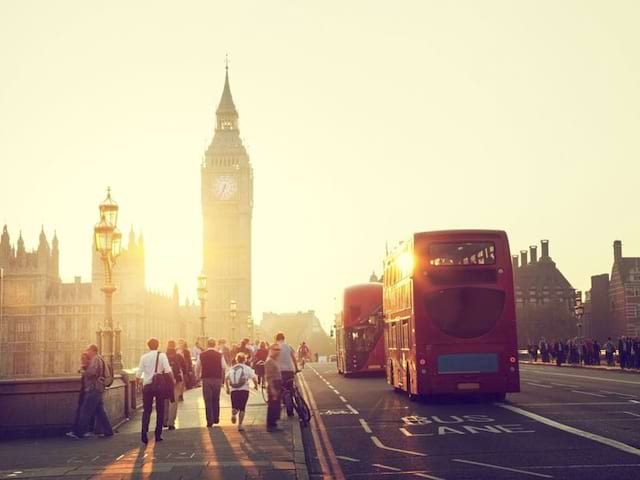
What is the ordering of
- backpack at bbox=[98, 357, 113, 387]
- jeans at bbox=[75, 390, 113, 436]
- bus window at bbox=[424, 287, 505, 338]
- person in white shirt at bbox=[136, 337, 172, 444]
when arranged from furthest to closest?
bus window at bbox=[424, 287, 505, 338] < backpack at bbox=[98, 357, 113, 387] < jeans at bbox=[75, 390, 113, 436] < person in white shirt at bbox=[136, 337, 172, 444]

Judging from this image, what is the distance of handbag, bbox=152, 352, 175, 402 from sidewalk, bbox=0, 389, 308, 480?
2.83 feet

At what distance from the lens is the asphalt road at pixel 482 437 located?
13.7 metres

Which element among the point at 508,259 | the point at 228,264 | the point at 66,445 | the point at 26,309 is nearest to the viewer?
the point at 66,445

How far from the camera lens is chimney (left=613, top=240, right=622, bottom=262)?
395ft

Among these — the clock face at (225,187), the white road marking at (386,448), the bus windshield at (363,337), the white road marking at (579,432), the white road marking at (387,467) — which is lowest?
the white road marking at (387,467)

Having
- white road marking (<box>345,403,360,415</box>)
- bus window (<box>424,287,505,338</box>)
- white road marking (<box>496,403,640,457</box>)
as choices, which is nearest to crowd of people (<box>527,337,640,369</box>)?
white road marking (<box>345,403,360,415</box>)

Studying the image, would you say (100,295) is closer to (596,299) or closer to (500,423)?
(596,299)

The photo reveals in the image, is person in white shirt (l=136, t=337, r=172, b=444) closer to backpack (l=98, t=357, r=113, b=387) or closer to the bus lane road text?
backpack (l=98, t=357, r=113, b=387)

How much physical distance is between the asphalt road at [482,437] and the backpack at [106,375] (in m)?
4.54

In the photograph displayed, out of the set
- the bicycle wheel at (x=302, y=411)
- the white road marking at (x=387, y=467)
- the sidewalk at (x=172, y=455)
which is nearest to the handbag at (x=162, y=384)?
the sidewalk at (x=172, y=455)

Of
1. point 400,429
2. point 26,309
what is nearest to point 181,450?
point 400,429

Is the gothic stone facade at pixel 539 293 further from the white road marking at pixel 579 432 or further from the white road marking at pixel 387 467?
the white road marking at pixel 387 467

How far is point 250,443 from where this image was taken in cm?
1753

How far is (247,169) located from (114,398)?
5967 inches
